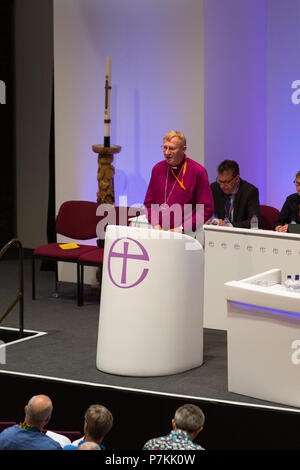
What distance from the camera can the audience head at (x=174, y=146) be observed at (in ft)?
19.1

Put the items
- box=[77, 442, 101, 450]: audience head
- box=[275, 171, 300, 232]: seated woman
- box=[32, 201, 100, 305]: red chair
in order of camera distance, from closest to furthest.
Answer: box=[77, 442, 101, 450]: audience head, box=[275, 171, 300, 232]: seated woman, box=[32, 201, 100, 305]: red chair

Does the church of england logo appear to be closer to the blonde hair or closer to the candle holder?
the blonde hair

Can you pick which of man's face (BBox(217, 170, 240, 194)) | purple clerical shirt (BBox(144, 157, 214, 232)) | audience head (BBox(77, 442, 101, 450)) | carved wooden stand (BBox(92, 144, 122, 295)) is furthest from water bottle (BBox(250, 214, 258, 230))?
audience head (BBox(77, 442, 101, 450))

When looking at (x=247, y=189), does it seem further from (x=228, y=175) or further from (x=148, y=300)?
(x=148, y=300)

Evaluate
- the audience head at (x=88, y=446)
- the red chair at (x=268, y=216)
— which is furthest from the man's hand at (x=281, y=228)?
the audience head at (x=88, y=446)

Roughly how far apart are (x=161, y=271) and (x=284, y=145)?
2542mm

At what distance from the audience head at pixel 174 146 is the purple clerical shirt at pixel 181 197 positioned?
6.2 inches

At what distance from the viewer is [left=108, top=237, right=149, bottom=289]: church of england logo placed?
17.9 feet

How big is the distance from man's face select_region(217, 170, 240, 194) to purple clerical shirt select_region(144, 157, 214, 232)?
0.70m

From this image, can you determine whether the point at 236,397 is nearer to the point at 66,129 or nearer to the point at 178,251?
the point at 178,251

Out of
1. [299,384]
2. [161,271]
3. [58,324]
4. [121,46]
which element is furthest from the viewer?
[121,46]

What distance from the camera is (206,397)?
16.8 feet

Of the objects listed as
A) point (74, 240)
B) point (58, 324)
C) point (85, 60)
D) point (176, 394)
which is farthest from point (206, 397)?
point (85, 60)

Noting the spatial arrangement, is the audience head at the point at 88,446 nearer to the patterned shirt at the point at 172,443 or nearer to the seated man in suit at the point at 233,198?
the patterned shirt at the point at 172,443
